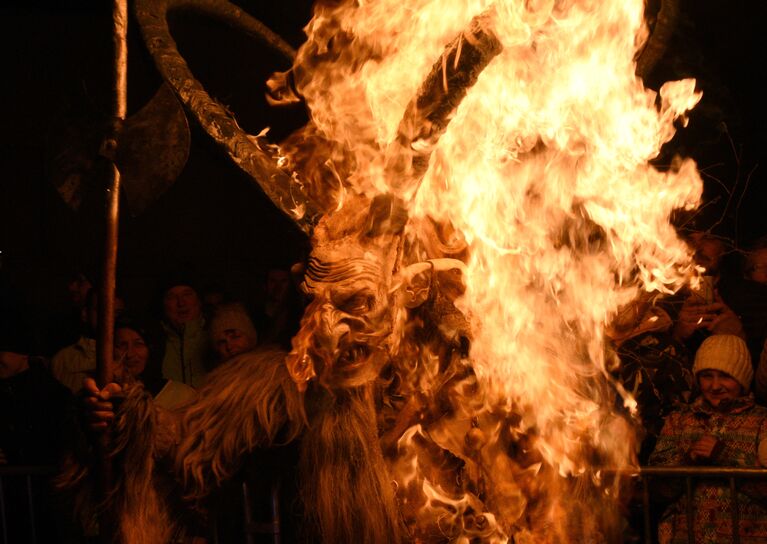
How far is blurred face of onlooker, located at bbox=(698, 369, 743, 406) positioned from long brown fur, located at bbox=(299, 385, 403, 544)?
1945mm

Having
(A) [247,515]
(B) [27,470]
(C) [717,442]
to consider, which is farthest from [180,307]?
(C) [717,442]

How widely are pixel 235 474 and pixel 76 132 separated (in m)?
1.50

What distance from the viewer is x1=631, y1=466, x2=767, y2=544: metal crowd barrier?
12.8 feet

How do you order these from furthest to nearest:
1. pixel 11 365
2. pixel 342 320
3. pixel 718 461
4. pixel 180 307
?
pixel 180 307
pixel 11 365
pixel 718 461
pixel 342 320

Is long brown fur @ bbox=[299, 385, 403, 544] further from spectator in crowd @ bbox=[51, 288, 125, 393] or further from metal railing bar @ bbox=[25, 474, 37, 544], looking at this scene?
spectator in crowd @ bbox=[51, 288, 125, 393]

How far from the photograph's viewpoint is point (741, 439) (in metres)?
4.25

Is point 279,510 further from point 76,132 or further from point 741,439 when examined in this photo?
point 741,439

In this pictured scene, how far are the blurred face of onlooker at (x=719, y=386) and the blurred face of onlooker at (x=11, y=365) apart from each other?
12.3 feet

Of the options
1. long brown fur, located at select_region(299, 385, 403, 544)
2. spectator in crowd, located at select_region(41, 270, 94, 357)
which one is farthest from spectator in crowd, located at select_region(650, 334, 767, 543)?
spectator in crowd, located at select_region(41, 270, 94, 357)

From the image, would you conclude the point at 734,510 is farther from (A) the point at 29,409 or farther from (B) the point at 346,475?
(A) the point at 29,409

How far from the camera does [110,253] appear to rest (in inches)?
135

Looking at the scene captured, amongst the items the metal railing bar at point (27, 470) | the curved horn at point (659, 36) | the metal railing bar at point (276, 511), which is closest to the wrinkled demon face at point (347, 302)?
the metal railing bar at point (276, 511)

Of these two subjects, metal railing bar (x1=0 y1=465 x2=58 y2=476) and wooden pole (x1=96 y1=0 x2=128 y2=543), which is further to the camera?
metal railing bar (x1=0 y1=465 x2=58 y2=476)

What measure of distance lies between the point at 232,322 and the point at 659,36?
2.70 m
